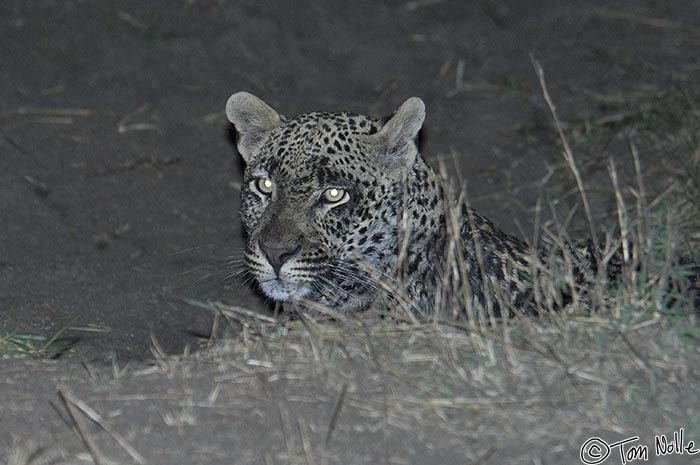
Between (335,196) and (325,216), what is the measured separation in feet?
0.45

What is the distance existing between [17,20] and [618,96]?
5.82 m

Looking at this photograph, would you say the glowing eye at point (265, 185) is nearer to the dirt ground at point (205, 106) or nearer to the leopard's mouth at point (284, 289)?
the leopard's mouth at point (284, 289)

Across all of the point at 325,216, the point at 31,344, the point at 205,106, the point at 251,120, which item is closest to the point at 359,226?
the point at 325,216

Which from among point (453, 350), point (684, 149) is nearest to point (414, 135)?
point (453, 350)

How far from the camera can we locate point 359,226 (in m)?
7.31

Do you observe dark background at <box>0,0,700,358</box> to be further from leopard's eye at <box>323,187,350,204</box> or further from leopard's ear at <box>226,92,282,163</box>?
leopard's eye at <box>323,187,350,204</box>

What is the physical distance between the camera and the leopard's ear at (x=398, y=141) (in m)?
7.42

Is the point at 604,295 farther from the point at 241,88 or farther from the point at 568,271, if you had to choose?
the point at 241,88

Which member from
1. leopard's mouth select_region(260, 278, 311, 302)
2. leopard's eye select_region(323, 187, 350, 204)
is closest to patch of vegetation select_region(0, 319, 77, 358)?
leopard's mouth select_region(260, 278, 311, 302)

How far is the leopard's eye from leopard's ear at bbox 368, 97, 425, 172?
0.32 metres

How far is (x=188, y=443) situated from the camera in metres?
4.96

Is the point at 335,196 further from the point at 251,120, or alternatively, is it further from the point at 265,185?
the point at 251,120

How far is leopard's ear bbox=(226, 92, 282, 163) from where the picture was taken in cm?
784

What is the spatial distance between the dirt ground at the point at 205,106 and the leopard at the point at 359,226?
34.4 inches
